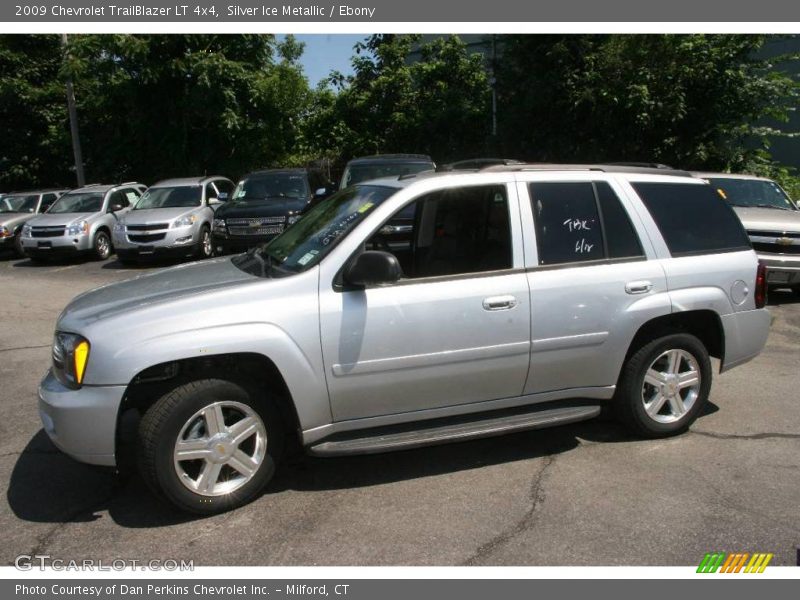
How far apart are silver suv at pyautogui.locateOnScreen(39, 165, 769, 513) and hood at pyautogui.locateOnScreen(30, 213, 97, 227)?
1118 cm

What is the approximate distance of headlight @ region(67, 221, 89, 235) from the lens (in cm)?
1448

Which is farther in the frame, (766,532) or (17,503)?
(17,503)

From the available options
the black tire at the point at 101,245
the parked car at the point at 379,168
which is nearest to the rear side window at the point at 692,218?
the parked car at the point at 379,168

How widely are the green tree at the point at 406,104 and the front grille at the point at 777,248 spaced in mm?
12610

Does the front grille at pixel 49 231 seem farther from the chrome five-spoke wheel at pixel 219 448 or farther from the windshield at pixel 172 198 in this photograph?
the chrome five-spoke wheel at pixel 219 448

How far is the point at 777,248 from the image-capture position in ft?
30.1

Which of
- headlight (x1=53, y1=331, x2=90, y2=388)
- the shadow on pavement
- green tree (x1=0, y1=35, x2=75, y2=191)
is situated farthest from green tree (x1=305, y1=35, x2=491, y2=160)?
headlight (x1=53, y1=331, x2=90, y2=388)

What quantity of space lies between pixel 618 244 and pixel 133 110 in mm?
19543

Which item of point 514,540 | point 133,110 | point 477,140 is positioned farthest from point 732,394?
point 133,110

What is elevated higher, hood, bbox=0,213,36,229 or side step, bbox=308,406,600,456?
hood, bbox=0,213,36,229

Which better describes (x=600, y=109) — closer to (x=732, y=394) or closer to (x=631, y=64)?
(x=631, y=64)

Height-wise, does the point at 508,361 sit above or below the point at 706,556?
above

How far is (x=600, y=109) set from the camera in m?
16.7

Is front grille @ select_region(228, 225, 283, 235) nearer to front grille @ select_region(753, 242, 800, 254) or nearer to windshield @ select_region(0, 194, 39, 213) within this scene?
front grille @ select_region(753, 242, 800, 254)
